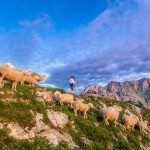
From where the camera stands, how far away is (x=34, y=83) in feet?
126

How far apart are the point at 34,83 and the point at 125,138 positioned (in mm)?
12958

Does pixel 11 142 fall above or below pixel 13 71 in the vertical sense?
below

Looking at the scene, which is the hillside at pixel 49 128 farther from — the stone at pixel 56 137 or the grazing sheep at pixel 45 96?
the grazing sheep at pixel 45 96

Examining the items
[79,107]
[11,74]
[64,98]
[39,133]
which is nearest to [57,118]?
[39,133]

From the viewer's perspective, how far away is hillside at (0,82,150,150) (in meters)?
23.3

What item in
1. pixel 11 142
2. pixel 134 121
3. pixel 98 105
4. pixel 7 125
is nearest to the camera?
pixel 11 142

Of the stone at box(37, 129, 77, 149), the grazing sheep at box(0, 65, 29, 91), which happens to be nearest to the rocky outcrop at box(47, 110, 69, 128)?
the stone at box(37, 129, 77, 149)

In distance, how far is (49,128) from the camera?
26.1 metres

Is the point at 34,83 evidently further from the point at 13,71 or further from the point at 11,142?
the point at 11,142

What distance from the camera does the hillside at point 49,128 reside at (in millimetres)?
23312

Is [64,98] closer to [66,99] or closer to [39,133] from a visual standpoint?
[66,99]

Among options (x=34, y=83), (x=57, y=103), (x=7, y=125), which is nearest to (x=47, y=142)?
(x=7, y=125)

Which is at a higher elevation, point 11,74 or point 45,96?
point 11,74

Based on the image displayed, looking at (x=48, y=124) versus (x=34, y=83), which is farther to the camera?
(x=34, y=83)
